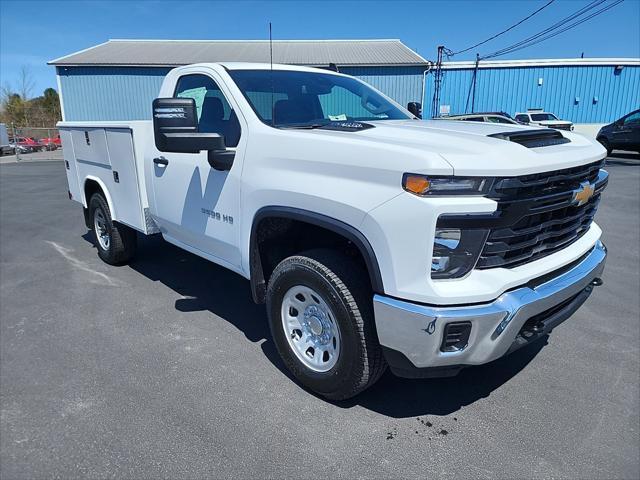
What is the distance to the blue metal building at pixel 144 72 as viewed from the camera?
1014 inches

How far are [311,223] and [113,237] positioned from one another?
346cm

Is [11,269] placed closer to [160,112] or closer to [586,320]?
[160,112]

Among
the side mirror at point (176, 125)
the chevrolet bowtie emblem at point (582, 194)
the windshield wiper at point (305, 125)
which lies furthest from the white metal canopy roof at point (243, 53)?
the chevrolet bowtie emblem at point (582, 194)

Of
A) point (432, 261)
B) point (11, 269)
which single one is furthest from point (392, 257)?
point (11, 269)

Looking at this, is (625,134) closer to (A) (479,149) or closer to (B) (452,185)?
(A) (479,149)

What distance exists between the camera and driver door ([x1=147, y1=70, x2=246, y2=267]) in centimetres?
329

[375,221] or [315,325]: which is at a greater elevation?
[375,221]

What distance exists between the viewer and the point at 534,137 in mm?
2623

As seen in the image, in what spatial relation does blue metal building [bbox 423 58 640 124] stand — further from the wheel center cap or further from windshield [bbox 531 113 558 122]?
the wheel center cap

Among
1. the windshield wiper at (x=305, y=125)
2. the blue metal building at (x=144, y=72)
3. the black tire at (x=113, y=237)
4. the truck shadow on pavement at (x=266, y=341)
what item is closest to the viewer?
the truck shadow on pavement at (x=266, y=341)

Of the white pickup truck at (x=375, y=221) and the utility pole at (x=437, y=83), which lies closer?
the white pickup truck at (x=375, y=221)

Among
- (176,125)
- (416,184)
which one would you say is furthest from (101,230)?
(416,184)

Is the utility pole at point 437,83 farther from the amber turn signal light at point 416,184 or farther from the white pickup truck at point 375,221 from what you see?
the amber turn signal light at point 416,184

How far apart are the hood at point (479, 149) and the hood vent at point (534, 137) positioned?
1.9 inches
